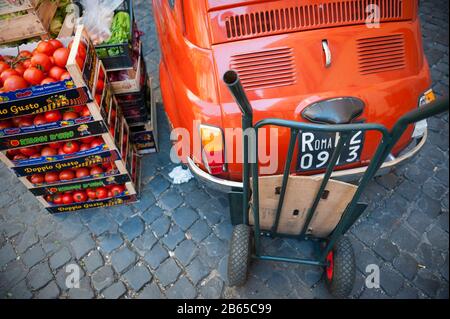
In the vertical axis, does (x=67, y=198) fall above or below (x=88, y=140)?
below

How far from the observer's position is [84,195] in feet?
10.4

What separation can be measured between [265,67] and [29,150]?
2.17 metres

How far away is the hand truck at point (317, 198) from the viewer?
1.43 metres

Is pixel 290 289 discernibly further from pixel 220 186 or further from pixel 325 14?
pixel 325 14

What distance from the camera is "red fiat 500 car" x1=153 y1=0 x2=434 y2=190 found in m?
2.26

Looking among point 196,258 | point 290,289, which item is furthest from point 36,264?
point 290,289

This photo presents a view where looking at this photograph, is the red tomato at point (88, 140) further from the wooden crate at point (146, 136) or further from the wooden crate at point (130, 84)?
the wooden crate at point (146, 136)

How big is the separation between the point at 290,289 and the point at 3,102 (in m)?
2.75

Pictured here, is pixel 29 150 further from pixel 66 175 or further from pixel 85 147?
pixel 85 147

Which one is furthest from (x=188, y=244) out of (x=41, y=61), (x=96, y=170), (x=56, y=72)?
(x=41, y=61)

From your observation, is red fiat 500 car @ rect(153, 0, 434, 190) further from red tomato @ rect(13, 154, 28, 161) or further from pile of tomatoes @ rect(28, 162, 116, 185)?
red tomato @ rect(13, 154, 28, 161)

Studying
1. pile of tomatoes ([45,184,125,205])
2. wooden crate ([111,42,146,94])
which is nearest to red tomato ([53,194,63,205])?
pile of tomatoes ([45,184,125,205])

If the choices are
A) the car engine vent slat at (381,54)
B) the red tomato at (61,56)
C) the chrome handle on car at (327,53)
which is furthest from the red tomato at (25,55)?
the car engine vent slat at (381,54)

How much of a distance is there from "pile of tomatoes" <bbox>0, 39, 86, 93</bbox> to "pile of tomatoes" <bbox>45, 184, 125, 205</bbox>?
1.22m
